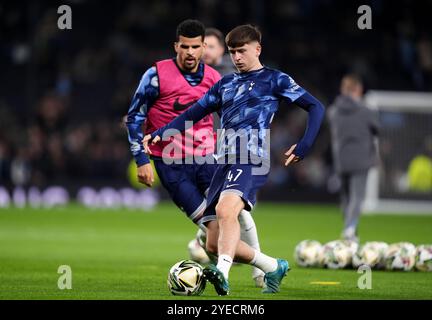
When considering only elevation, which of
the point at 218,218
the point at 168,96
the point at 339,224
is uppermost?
the point at 168,96

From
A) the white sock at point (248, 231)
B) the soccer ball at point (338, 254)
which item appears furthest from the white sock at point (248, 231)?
the soccer ball at point (338, 254)

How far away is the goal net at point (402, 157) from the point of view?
935 inches

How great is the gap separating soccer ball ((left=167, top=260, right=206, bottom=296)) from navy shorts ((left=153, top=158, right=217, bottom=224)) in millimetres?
939

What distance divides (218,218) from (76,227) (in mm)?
9944

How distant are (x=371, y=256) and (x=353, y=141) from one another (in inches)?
150

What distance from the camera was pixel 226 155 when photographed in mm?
8500

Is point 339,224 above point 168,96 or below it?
below

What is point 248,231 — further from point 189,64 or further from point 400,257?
point 400,257

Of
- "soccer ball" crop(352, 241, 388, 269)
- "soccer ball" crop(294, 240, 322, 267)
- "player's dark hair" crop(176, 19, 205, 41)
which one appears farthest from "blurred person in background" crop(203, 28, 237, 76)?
"soccer ball" crop(352, 241, 388, 269)

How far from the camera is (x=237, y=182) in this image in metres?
8.29

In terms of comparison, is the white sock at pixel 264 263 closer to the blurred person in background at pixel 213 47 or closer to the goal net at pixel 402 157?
the blurred person in background at pixel 213 47

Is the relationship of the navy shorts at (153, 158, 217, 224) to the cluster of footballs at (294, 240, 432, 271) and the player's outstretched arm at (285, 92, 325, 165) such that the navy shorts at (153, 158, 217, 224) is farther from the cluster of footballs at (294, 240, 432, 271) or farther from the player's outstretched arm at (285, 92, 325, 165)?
the cluster of footballs at (294, 240, 432, 271)
